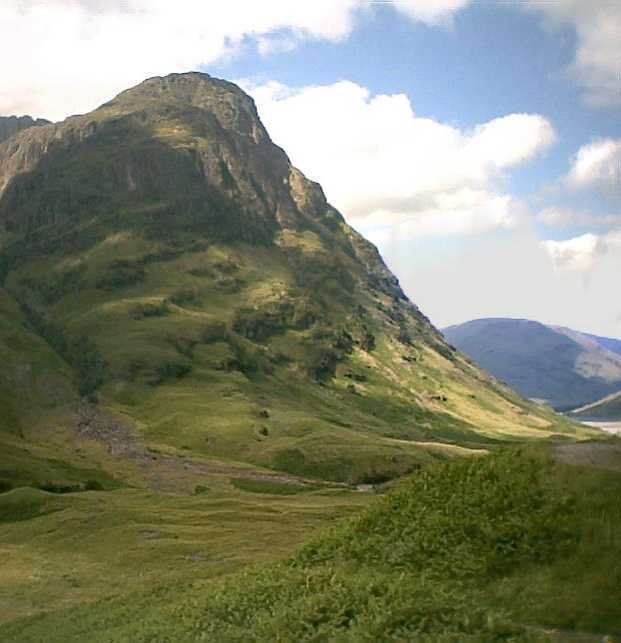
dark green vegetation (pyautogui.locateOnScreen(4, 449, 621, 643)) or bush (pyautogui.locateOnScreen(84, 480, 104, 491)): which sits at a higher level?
dark green vegetation (pyautogui.locateOnScreen(4, 449, 621, 643))

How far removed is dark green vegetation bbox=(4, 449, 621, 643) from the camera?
22.9 m

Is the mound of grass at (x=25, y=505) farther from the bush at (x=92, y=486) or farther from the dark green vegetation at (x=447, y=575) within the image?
the dark green vegetation at (x=447, y=575)

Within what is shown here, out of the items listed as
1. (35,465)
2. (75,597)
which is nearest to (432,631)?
(75,597)

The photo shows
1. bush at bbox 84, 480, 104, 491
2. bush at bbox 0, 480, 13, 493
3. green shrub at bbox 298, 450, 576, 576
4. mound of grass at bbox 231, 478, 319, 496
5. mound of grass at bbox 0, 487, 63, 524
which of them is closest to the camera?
green shrub at bbox 298, 450, 576, 576

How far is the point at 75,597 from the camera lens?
53625mm

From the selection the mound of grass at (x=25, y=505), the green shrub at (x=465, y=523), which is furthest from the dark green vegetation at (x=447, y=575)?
the mound of grass at (x=25, y=505)

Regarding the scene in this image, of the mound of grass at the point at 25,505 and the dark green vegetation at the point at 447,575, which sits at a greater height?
the dark green vegetation at the point at 447,575

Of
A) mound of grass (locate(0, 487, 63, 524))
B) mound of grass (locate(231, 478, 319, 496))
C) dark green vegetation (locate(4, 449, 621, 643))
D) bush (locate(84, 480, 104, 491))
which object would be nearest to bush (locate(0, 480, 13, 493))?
bush (locate(84, 480, 104, 491))

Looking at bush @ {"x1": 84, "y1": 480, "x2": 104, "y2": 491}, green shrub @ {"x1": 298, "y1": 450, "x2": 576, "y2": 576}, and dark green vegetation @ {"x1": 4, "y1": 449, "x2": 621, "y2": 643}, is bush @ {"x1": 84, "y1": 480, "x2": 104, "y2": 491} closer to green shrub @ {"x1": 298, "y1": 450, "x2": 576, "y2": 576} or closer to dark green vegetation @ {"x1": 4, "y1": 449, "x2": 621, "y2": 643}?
dark green vegetation @ {"x1": 4, "y1": 449, "x2": 621, "y2": 643}

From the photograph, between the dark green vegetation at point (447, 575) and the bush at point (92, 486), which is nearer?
the dark green vegetation at point (447, 575)

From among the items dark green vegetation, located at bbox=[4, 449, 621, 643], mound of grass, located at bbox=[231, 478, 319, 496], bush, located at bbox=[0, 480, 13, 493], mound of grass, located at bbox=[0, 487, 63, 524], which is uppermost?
dark green vegetation, located at bbox=[4, 449, 621, 643]

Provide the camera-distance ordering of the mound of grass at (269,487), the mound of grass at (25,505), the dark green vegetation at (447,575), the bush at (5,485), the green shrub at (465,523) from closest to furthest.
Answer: the dark green vegetation at (447,575), the green shrub at (465,523), the mound of grass at (25,505), the bush at (5,485), the mound of grass at (269,487)

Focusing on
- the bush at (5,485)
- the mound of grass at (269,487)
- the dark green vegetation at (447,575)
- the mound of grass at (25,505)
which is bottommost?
the mound of grass at (269,487)

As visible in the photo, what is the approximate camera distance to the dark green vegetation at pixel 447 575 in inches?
900
